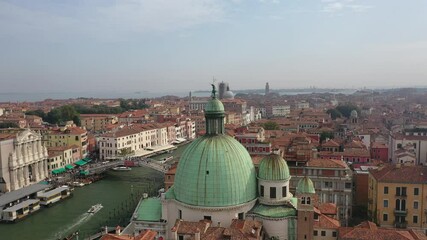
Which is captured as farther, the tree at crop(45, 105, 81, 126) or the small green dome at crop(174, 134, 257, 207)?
the tree at crop(45, 105, 81, 126)

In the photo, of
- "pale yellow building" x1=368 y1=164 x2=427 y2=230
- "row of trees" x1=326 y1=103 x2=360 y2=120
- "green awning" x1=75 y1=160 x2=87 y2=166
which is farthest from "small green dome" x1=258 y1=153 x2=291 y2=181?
"row of trees" x1=326 y1=103 x2=360 y2=120

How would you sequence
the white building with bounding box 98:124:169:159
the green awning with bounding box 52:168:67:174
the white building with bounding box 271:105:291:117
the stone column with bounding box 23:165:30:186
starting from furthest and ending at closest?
the white building with bounding box 271:105:291:117, the white building with bounding box 98:124:169:159, the green awning with bounding box 52:168:67:174, the stone column with bounding box 23:165:30:186

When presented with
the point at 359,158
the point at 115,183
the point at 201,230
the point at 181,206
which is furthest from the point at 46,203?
the point at 359,158

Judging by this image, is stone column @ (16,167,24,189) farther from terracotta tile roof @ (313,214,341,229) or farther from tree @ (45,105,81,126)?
tree @ (45,105,81,126)

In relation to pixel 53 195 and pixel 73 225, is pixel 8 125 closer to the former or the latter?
pixel 53 195

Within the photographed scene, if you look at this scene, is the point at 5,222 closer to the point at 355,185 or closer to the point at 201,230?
the point at 201,230

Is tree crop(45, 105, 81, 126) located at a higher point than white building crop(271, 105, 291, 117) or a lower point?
higher

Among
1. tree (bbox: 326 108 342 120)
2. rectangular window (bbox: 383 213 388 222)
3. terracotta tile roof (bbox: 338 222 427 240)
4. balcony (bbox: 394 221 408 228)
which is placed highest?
terracotta tile roof (bbox: 338 222 427 240)

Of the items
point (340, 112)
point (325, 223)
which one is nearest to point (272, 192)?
point (325, 223)
